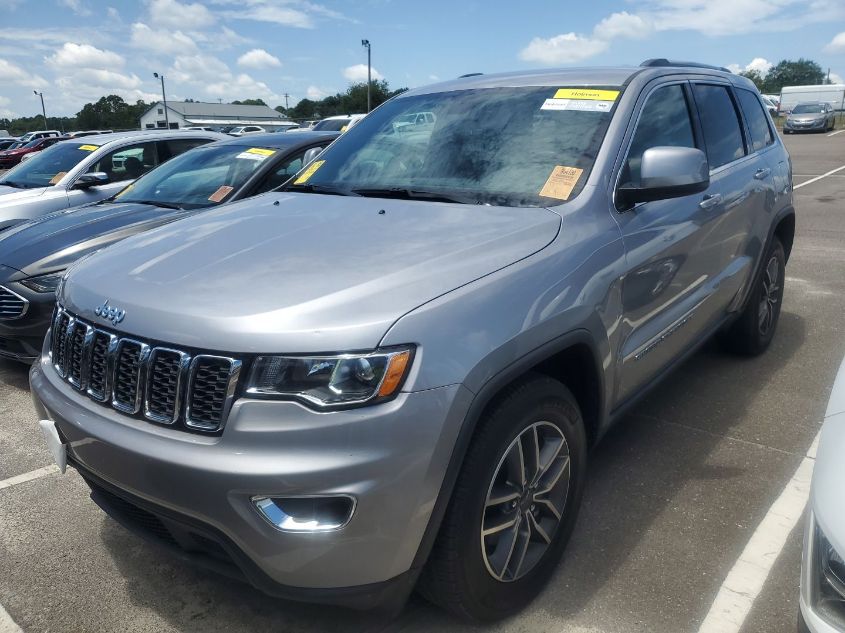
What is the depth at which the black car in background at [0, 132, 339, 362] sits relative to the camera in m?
4.46

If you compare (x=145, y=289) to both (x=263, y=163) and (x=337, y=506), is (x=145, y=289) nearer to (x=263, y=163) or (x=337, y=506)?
(x=337, y=506)

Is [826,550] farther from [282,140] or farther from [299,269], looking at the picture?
[282,140]

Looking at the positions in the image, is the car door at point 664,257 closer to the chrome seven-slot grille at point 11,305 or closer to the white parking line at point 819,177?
the chrome seven-slot grille at point 11,305

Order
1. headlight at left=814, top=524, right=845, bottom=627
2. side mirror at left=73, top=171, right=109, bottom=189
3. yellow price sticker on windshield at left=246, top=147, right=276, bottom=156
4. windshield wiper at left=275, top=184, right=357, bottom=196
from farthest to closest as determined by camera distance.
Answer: side mirror at left=73, top=171, right=109, bottom=189
yellow price sticker on windshield at left=246, top=147, right=276, bottom=156
windshield wiper at left=275, top=184, right=357, bottom=196
headlight at left=814, top=524, right=845, bottom=627

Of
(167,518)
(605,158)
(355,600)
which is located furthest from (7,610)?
(605,158)

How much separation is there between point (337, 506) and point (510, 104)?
6.78 ft

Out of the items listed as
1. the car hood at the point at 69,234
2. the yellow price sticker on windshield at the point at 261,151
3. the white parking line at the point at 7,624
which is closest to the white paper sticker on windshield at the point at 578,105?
the car hood at the point at 69,234

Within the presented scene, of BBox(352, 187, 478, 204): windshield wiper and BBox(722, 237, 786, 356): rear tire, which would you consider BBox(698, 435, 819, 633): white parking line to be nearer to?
BBox(722, 237, 786, 356): rear tire

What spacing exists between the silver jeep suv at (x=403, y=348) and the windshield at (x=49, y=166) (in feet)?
16.7

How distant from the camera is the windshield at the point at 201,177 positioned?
18.2 ft

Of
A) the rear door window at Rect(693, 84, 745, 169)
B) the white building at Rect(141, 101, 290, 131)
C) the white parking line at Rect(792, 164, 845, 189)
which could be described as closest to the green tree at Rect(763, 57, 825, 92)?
the white building at Rect(141, 101, 290, 131)

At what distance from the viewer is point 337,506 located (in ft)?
6.15

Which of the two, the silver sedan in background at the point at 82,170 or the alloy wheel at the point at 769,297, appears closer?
the alloy wheel at the point at 769,297

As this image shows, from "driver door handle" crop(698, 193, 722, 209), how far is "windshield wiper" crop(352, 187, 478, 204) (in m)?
1.29
